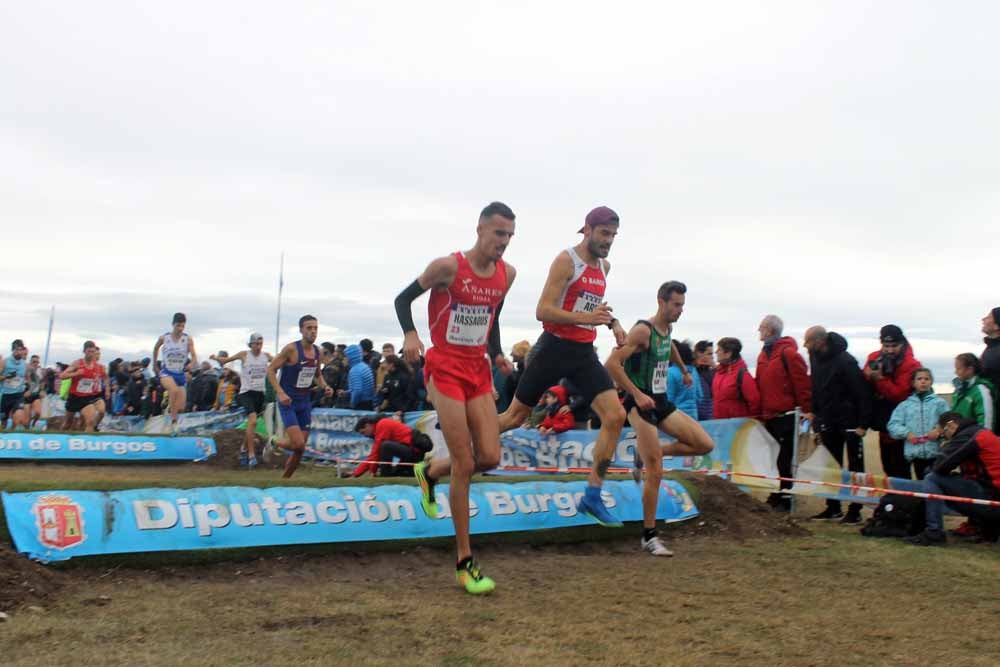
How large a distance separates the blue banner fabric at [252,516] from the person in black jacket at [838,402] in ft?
11.6

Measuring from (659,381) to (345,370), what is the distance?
40.7 ft

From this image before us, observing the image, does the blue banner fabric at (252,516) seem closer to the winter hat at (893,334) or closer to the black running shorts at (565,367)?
the black running shorts at (565,367)

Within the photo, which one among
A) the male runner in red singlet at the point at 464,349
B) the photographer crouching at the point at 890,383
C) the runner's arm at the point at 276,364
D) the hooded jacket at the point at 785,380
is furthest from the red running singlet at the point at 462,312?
the hooded jacket at the point at 785,380

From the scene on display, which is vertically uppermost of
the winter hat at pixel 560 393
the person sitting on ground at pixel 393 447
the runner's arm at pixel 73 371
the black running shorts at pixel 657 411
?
the runner's arm at pixel 73 371

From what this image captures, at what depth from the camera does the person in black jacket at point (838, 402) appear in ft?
32.8

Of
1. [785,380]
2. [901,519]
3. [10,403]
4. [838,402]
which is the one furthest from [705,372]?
[10,403]

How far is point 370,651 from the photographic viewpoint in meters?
4.21

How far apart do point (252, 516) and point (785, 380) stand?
6.99m

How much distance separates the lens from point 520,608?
17.0 ft

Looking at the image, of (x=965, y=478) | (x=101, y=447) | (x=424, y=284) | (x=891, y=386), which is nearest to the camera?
(x=424, y=284)

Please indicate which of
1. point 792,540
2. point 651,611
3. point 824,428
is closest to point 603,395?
point 651,611

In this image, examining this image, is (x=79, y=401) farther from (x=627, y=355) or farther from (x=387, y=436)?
(x=627, y=355)

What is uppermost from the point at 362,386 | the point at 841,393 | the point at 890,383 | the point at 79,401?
the point at 362,386

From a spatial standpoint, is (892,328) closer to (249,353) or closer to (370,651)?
(370,651)
